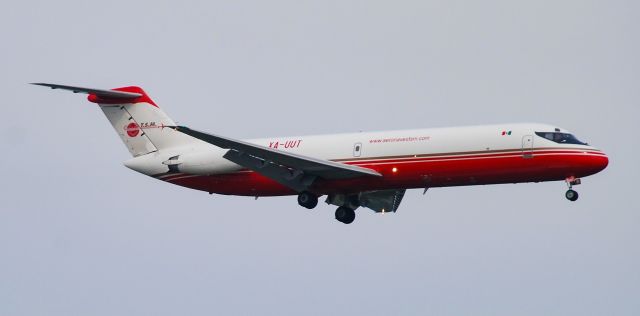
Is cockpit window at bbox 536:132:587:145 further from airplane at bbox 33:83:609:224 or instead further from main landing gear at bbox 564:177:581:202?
main landing gear at bbox 564:177:581:202

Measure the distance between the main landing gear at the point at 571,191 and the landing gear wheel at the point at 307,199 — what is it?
393 inches

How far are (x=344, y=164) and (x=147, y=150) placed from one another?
958 cm

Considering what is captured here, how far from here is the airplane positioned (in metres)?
47.5

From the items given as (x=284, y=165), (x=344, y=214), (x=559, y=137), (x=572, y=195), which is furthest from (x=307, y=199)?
(x=572, y=195)

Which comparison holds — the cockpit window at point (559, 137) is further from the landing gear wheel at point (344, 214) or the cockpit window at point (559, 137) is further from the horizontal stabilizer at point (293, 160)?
the landing gear wheel at point (344, 214)

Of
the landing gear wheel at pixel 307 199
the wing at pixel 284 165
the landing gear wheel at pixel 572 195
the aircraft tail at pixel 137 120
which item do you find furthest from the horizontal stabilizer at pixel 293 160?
the landing gear wheel at pixel 572 195

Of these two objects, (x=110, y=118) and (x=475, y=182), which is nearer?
(x=475, y=182)

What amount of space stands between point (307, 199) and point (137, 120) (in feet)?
30.3

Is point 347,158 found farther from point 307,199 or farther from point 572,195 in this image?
point 572,195

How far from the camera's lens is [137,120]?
55188mm

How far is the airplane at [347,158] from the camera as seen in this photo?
47.5 meters

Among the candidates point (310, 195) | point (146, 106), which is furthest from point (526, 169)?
point (146, 106)

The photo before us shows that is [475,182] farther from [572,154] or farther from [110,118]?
[110,118]

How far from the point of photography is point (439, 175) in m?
48.0
